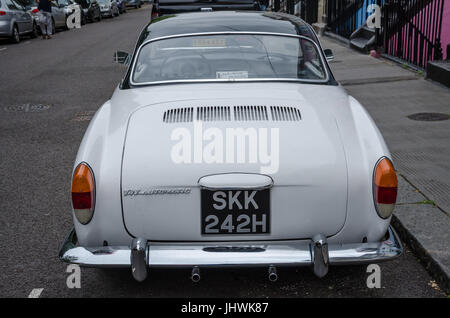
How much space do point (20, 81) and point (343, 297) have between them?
11.3m

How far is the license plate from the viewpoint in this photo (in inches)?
134

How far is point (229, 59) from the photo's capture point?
15.8 ft

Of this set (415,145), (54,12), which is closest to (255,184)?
(415,145)

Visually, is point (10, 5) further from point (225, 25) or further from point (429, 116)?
point (225, 25)

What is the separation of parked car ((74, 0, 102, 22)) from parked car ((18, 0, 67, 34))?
3220 millimetres

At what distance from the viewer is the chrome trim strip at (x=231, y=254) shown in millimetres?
3363

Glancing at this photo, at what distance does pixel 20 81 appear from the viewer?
13500 millimetres

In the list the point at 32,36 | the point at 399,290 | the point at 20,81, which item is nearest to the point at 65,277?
the point at 399,290

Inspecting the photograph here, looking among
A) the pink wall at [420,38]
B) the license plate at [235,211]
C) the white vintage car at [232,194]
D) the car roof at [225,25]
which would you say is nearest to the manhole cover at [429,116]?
the car roof at [225,25]

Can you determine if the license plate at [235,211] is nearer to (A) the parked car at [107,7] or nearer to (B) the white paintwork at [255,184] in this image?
(B) the white paintwork at [255,184]

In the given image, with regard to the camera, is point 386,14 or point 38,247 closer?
point 38,247

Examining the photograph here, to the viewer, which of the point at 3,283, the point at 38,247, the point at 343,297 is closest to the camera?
the point at 343,297

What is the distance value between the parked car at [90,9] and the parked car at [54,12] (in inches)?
127
